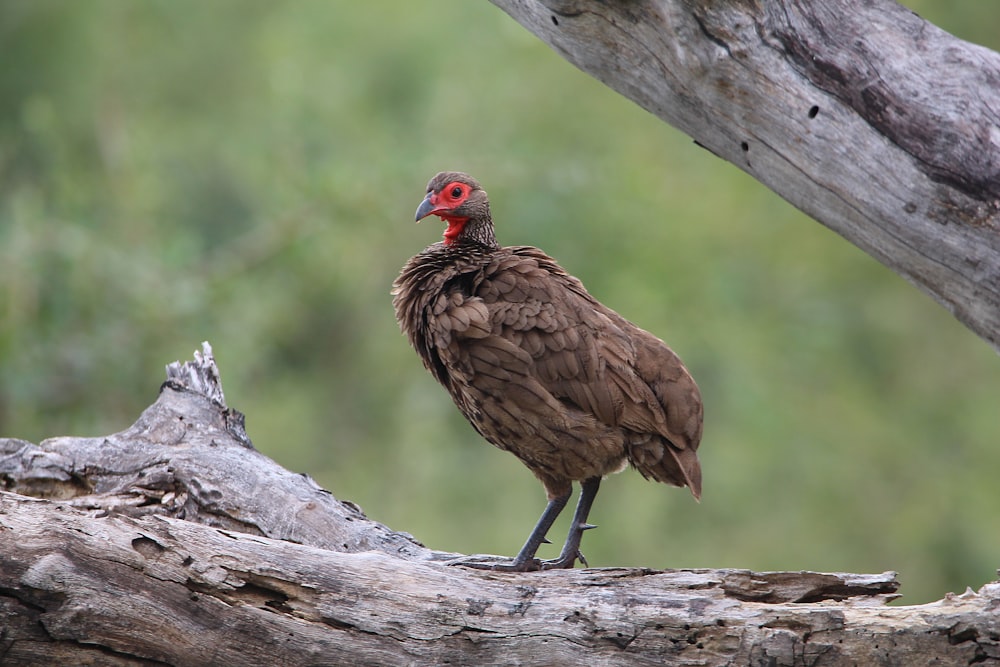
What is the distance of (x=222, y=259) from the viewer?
8.76m

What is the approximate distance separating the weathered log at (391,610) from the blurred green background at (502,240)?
5.06m

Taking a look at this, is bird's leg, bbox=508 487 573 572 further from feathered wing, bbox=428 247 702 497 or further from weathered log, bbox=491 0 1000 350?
weathered log, bbox=491 0 1000 350

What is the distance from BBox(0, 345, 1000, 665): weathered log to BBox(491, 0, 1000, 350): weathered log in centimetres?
82

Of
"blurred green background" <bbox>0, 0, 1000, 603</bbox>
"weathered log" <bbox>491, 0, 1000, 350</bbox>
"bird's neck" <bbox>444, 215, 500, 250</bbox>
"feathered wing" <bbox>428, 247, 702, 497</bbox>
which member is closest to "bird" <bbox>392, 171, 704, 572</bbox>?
"feathered wing" <bbox>428, 247, 702, 497</bbox>

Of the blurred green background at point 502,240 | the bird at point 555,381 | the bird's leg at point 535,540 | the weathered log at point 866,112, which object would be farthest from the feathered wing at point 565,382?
the blurred green background at point 502,240

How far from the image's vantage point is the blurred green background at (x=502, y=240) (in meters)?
8.70

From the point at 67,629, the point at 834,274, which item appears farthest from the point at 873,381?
the point at 67,629

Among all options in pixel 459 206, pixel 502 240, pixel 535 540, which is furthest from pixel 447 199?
pixel 502 240

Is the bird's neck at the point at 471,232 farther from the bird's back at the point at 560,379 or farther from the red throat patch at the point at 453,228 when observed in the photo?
the bird's back at the point at 560,379

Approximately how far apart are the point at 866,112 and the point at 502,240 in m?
7.25

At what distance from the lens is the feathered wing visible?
358cm

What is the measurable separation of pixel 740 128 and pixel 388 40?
1059 centimetres

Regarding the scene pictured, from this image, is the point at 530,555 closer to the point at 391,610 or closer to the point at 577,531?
the point at 577,531

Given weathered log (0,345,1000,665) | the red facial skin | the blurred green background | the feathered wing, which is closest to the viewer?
weathered log (0,345,1000,665)
